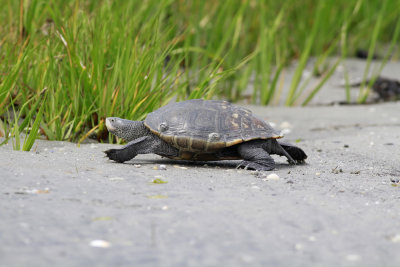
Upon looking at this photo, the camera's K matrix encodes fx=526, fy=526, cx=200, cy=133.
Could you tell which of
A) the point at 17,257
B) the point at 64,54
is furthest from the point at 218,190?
the point at 64,54

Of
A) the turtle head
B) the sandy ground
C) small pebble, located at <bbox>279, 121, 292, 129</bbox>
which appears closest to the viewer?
the sandy ground

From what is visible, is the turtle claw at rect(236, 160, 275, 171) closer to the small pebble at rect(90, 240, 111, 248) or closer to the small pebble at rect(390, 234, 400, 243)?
the small pebble at rect(390, 234, 400, 243)

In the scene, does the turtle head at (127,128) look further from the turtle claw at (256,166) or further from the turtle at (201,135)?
the turtle claw at (256,166)

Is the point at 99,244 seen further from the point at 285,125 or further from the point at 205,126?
the point at 285,125

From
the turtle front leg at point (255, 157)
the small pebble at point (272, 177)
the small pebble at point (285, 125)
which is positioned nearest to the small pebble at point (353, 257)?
the small pebble at point (272, 177)

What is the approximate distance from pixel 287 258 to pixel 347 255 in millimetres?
172

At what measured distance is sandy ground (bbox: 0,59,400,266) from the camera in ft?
4.53

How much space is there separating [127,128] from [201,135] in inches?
17.6

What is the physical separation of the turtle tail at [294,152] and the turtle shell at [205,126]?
147 millimetres

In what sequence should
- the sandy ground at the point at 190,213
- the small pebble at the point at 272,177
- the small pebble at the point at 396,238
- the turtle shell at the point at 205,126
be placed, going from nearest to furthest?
1. the sandy ground at the point at 190,213
2. the small pebble at the point at 396,238
3. the small pebble at the point at 272,177
4. the turtle shell at the point at 205,126

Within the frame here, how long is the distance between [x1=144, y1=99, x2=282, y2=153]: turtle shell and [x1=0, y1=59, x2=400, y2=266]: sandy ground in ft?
0.47

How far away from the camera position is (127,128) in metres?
2.79

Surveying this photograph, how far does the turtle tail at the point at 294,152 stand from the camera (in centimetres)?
282

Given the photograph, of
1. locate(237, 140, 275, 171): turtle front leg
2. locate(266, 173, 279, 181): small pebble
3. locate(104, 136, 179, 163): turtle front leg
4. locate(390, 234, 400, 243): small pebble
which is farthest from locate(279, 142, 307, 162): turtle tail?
locate(390, 234, 400, 243): small pebble
